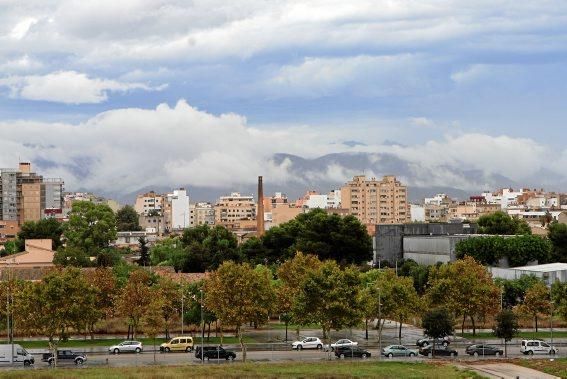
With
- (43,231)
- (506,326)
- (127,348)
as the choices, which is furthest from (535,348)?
(43,231)

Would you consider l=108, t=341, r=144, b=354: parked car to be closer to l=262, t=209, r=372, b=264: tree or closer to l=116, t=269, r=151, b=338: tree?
l=116, t=269, r=151, b=338: tree

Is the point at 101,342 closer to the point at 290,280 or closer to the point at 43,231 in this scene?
the point at 290,280

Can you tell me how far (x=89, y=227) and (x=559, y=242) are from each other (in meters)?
52.5

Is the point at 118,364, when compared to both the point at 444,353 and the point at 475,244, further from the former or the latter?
the point at 475,244

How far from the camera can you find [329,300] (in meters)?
62.4

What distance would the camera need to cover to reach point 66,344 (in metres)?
68.7

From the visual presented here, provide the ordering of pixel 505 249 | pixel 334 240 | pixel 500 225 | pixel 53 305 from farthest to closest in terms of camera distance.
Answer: pixel 500 225, pixel 334 240, pixel 505 249, pixel 53 305

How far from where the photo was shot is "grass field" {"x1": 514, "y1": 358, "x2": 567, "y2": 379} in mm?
52938

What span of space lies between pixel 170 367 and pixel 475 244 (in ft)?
183

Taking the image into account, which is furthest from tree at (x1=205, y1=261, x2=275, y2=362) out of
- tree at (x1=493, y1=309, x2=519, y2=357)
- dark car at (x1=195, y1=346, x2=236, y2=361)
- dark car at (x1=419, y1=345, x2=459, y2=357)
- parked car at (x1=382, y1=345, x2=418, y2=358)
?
tree at (x1=493, y1=309, x2=519, y2=357)

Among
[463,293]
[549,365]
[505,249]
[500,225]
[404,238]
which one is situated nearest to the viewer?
[549,365]

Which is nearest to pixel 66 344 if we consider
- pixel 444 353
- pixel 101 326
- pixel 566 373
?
pixel 101 326

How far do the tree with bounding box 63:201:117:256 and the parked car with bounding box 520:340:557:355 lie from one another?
56.4 metres

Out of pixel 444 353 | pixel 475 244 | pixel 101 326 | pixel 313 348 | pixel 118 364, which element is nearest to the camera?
pixel 118 364
